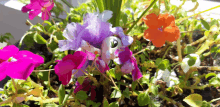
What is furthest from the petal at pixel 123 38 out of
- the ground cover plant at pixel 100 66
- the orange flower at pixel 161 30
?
the orange flower at pixel 161 30

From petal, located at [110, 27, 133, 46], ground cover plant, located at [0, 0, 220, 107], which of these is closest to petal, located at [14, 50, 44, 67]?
ground cover plant, located at [0, 0, 220, 107]

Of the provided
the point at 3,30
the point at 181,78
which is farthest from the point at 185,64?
the point at 3,30

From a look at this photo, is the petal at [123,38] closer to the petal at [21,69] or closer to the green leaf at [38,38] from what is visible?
the petal at [21,69]

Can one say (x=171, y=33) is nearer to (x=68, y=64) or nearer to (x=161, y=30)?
(x=161, y=30)

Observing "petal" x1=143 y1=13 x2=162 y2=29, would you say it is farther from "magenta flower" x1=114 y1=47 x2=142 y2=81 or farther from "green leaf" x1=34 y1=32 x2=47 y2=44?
"green leaf" x1=34 y1=32 x2=47 y2=44

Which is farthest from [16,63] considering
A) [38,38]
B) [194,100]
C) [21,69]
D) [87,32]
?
[194,100]

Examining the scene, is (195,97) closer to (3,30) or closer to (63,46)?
(63,46)
